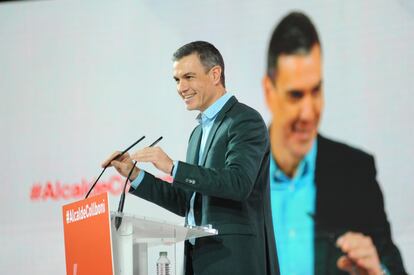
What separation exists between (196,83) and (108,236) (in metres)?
0.89

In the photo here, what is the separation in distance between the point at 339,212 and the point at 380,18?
3.54 ft

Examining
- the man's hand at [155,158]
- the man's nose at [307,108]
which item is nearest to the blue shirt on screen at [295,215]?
the man's nose at [307,108]

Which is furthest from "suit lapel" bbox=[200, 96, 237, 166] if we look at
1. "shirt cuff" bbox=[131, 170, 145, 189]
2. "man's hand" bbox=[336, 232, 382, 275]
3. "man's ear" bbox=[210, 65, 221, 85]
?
"man's hand" bbox=[336, 232, 382, 275]

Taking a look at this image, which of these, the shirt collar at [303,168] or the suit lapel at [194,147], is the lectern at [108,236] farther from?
the shirt collar at [303,168]

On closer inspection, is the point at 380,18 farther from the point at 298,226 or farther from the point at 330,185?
the point at 298,226

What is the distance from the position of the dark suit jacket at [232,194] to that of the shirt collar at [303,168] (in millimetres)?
1071

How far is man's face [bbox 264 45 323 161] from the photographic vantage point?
402 cm

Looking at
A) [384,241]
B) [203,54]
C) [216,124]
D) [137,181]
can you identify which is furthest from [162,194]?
[384,241]

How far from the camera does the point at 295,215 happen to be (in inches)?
156

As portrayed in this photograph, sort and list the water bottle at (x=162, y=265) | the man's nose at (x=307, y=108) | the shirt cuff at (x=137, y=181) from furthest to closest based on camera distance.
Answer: the man's nose at (x=307, y=108)
the shirt cuff at (x=137, y=181)
the water bottle at (x=162, y=265)

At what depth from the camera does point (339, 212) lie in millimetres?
3924

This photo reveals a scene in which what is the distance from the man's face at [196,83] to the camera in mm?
3025

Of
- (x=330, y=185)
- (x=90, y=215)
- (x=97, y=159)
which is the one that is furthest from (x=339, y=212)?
(x=90, y=215)

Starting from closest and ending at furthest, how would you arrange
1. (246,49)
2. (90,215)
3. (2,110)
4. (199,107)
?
1. (90,215)
2. (199,107)
3. (246,49)
4. (2,110)
